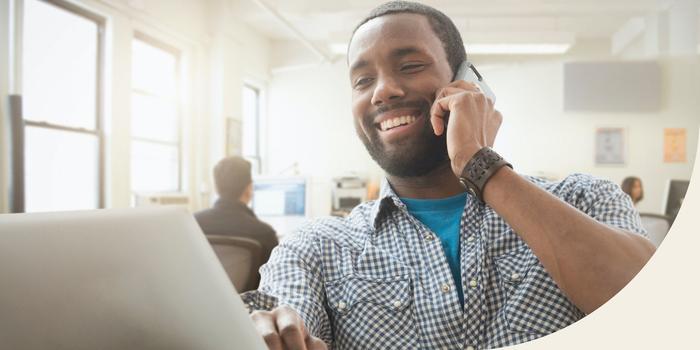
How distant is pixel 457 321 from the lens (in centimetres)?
56

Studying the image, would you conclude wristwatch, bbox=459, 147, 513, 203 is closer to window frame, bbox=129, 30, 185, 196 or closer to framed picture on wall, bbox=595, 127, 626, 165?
framed picture on wall, bbox=595, 127, 626, 165

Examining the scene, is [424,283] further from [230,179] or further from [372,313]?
[230,179]

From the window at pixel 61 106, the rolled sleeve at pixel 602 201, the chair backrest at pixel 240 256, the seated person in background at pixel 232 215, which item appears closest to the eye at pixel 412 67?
the rolled sleeve at pixel 602 201

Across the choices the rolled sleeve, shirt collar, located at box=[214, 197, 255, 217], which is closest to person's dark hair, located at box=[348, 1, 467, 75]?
the rolled sleeve

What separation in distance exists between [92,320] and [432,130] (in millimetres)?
473

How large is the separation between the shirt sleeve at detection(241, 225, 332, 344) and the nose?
0.67 ft

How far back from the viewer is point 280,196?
273cm

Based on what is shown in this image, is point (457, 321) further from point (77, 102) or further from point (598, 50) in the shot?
point (77, 102)

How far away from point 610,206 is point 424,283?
24 centimetres

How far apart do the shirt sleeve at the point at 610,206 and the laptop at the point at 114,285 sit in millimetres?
488

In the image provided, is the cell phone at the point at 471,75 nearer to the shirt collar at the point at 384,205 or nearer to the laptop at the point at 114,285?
the shirt collar at the point at 384,205

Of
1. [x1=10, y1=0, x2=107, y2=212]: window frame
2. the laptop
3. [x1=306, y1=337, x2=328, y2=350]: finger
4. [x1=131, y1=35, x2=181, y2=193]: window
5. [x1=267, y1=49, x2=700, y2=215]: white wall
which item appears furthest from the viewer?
[x1=131, y1=35, x2=181, y2=193]: window

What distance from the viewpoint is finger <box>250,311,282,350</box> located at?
39 centimetres

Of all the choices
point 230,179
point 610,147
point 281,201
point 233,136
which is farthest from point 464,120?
point 233,136
